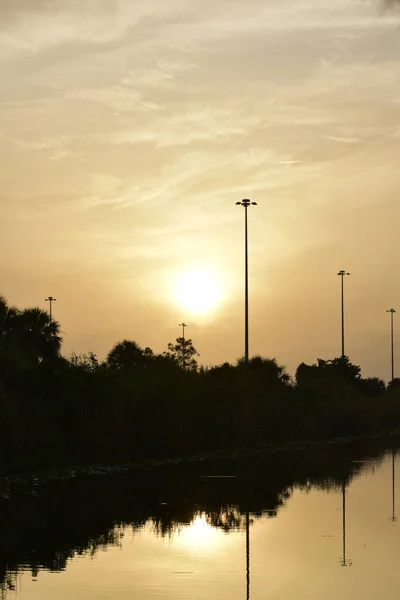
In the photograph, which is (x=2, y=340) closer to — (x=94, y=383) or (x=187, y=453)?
(x=94, y=383)

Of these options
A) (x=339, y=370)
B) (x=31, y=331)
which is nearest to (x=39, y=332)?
(x=31, y=331)

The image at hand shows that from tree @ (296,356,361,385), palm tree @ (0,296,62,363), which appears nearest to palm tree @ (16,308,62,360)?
palm tree @ (0,296,62,363)

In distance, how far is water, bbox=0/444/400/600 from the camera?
17172 mm

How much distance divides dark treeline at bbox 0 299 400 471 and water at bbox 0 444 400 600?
3.89 meters

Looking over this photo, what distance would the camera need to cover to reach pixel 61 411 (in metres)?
45.9

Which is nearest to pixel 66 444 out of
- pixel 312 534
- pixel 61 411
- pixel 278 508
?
pixel 61 411

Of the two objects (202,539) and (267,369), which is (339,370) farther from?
(202,539)

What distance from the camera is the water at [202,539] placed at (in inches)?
676

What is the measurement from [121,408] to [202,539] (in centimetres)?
2693

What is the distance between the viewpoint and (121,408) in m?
49.9

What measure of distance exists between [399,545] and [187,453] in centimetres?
3385

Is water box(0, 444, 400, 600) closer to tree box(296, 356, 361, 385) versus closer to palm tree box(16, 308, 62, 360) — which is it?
palm tree box(16, 308, 62, 360)

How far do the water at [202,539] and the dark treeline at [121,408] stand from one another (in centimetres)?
389

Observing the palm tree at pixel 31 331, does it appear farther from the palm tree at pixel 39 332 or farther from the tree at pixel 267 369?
the tree at pixel 267 369
